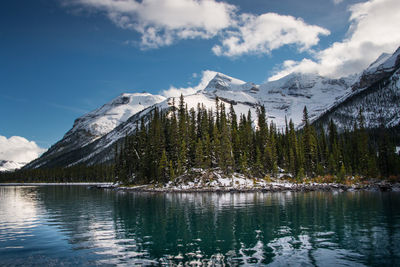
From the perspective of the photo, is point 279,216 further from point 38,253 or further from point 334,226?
point 38,253

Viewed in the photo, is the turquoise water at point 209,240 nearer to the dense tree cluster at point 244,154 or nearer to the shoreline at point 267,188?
the shoreline at point 267,188

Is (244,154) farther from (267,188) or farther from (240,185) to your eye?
(267,188)

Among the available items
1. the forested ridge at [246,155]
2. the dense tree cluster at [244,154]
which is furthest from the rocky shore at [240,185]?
the dense tree cluster at [244,154]

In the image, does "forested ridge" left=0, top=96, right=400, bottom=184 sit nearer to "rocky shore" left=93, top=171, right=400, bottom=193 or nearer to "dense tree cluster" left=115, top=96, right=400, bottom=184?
"dense tree cluster" left=115, top=96, right=400, bottom=184

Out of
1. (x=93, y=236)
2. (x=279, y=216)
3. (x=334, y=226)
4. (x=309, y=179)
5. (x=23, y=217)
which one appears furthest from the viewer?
(x=309, y=179)

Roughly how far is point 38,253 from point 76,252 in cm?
288

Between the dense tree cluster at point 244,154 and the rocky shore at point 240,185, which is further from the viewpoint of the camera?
the dense tree cluster at point 244,154

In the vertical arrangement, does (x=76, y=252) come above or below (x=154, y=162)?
below

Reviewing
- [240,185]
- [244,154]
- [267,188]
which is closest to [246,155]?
[244,154]

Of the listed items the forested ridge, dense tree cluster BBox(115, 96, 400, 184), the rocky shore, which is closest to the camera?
the rocky shore

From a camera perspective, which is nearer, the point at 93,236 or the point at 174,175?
the point at 93,236

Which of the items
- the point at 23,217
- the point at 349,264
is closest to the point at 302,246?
the point at 349,264

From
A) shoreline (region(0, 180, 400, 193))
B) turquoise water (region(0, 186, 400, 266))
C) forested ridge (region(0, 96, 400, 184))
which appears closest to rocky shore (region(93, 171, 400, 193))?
shoreline (region(0, 180, 400, 193))

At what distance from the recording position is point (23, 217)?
40969 millimetres
